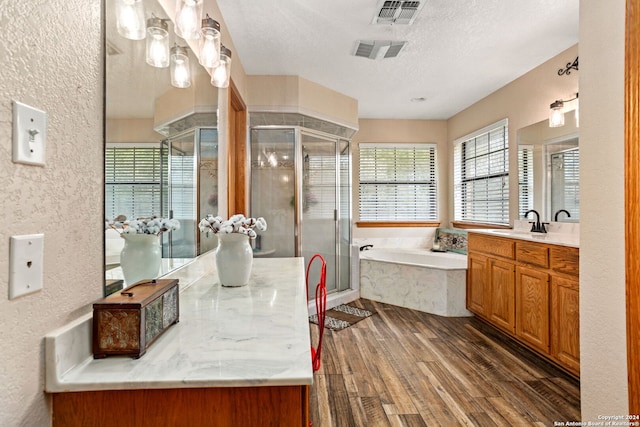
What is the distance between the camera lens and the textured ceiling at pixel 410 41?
2332 mm

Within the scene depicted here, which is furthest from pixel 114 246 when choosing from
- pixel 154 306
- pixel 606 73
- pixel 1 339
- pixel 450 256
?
pixel 450 256

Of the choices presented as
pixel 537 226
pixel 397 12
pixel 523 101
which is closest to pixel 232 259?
pixel 397 12

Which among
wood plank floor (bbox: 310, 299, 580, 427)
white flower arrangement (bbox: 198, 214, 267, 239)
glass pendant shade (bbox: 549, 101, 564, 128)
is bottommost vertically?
wood plank floor (bbox: 310, 299, 580, 427)

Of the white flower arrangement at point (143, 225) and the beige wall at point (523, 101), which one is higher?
the beige wall at point (523, 101)

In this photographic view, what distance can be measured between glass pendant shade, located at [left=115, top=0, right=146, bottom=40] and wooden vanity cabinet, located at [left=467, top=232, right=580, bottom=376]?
2.60 metres

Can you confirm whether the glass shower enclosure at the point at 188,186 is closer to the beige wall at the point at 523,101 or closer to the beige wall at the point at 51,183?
the beige wall at the point at 51,183

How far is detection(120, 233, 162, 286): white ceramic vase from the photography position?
1057 mm

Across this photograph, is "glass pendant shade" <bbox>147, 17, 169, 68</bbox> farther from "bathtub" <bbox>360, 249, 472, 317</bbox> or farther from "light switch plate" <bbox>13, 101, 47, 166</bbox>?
"bathtub" <bbox>360, 249, 472, 317</bbox>

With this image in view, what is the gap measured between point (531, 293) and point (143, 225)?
2661mm

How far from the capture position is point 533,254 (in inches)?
98.3

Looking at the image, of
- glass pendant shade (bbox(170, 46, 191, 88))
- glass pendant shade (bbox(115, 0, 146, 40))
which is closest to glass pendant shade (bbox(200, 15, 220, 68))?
glass pendant shade (bbox(170, 46, 191, 88))

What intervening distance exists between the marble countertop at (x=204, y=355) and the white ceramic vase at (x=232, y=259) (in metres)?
0.32

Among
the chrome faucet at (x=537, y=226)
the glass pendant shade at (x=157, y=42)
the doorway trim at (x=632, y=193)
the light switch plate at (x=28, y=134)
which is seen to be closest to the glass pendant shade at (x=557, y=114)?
the chrome faucet at (x=537, y=226)

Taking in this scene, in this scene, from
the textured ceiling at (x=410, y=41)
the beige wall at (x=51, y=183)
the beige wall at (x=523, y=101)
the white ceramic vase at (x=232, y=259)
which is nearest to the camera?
the beige wall at (x=51, y=183)
